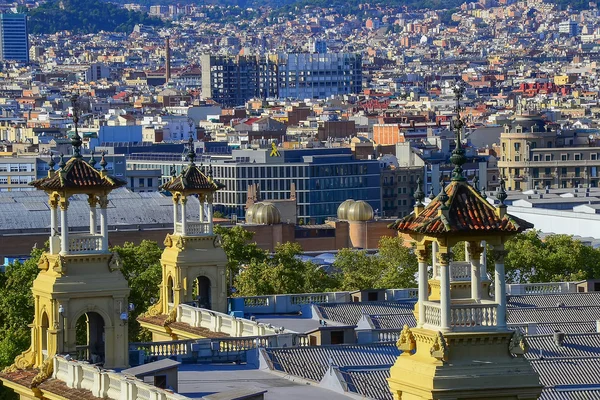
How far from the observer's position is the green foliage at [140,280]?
61844mm

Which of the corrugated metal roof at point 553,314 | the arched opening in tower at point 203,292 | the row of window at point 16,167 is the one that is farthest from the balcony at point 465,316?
the row of window at point 16,167

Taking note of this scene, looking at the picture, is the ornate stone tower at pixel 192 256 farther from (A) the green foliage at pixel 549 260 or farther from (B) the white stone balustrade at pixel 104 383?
(A) the green foliage at pixel 549 260

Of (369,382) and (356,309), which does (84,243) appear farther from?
(356,309)

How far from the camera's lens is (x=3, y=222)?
377ft

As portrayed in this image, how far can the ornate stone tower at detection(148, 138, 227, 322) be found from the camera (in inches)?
2242

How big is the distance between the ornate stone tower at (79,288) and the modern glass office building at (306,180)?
413 ft

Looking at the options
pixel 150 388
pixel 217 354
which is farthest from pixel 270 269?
pixel 150 388

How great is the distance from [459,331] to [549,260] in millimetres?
50272

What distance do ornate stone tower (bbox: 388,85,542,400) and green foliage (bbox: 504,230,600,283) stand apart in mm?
44966

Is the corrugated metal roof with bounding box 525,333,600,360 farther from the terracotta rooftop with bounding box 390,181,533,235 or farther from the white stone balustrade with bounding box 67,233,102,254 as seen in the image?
the terracotta rooftop with bounding box 390,181,533,235

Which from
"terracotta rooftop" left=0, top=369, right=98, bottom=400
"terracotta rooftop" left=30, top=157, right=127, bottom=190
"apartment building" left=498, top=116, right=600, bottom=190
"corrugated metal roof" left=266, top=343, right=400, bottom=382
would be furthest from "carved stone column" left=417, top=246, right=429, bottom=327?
"apartment building" left=498, top=116, right=600, bottom=190

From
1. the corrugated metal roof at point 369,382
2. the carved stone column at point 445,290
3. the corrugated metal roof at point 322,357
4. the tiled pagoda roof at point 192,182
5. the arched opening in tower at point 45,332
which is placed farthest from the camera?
the tiled pagoda roof at point 192,182

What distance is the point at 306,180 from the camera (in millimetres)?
175875

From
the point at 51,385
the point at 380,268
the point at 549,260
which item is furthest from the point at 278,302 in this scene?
the point at 380,268
